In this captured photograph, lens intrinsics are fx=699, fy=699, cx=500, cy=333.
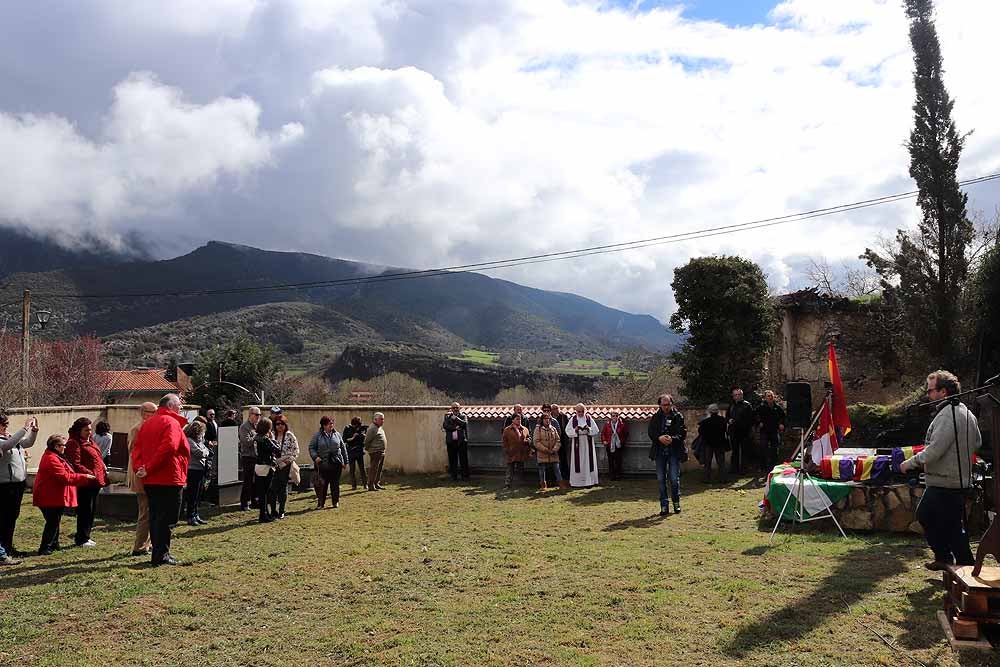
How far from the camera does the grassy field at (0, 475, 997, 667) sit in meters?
5.09

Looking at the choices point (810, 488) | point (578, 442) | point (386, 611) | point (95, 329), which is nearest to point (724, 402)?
point (578, 442)

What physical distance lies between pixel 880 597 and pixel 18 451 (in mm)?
9372

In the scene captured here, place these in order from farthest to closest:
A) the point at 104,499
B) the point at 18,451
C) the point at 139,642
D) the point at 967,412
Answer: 1. the point at 104,499
2. the point at 18,451
3. the point at 967,412
4. the point at 139,642

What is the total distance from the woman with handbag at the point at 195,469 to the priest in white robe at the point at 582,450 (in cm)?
683

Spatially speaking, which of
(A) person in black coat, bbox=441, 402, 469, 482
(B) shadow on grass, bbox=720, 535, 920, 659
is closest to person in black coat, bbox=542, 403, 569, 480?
(A) person in black coat, bbox=441, 402, 469, 482

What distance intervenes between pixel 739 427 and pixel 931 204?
9796 millimetres

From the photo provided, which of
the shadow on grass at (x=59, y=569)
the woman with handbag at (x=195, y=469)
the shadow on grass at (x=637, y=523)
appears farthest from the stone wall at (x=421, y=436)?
the shadow on grass at (x=59, y=569)

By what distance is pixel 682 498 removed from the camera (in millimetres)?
12016

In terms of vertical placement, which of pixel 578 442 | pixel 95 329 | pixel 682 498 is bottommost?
pixel 682 498

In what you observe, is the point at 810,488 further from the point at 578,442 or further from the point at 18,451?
the point at 18,451

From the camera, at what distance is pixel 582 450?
14.0 metres

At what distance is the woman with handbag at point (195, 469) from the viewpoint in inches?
406

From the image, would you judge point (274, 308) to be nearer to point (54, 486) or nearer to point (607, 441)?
point (607, 441)

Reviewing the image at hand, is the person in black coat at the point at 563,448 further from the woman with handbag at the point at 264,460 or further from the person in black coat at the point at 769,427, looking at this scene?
the woman with handbag at the point at 264,460
